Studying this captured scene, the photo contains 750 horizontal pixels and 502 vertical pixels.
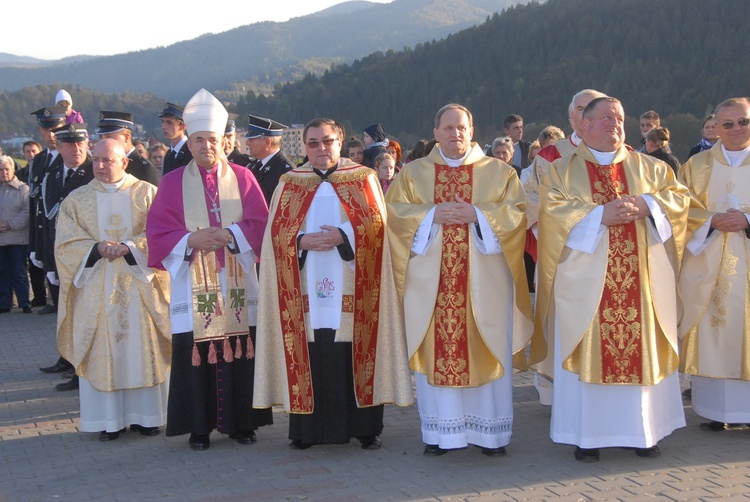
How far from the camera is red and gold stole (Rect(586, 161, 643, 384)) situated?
5781 mm

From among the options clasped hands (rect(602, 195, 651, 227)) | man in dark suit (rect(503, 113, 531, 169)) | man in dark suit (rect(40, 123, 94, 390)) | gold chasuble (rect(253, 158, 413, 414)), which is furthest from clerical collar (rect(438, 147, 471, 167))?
man in dark suit (rect(503, 113, 531, 169))

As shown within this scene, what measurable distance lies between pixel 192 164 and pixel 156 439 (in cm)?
203

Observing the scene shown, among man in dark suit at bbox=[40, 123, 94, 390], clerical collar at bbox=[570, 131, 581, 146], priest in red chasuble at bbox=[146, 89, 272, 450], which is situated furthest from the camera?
man in dark suit at bbox=[40, 123, 94, 390]

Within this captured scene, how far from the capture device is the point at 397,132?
8144cm

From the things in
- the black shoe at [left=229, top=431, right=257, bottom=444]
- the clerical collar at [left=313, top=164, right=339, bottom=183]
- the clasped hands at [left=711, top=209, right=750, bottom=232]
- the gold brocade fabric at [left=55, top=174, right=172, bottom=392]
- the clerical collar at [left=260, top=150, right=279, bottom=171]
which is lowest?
the black shoe at [left=229, top=431, right=257, bottom=444]

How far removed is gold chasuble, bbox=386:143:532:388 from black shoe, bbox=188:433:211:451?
61.1 inches

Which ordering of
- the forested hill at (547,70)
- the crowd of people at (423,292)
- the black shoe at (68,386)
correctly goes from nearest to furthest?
the crowd of people at (423,292) → the black shoe at (68,386) → the forested hill at (547,70)

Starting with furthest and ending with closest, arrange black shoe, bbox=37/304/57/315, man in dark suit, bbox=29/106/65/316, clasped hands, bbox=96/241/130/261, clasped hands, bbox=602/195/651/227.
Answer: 1. black shoe, bbox=37/304/57/315
2. man in dark suit, bbox=29/106/65/316
3. clasped hands, bbox=96/241/130/261
4. clasped hands, bbox=602/195/651/227

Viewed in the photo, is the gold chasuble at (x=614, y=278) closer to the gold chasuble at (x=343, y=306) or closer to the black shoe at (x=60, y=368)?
the gold chasuble at (x=343, y=306)

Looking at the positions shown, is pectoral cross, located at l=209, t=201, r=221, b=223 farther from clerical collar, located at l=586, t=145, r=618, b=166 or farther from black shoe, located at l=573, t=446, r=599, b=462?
black shoe, located at l=573, t=446, r=599, b=462

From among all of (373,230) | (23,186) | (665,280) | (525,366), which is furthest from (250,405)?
(23,186)

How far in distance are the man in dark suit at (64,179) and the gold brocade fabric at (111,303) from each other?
3.90 feet

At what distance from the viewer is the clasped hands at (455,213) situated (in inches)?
234

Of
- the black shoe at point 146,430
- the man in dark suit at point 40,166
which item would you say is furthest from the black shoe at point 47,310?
the black shoe at point 146,430
